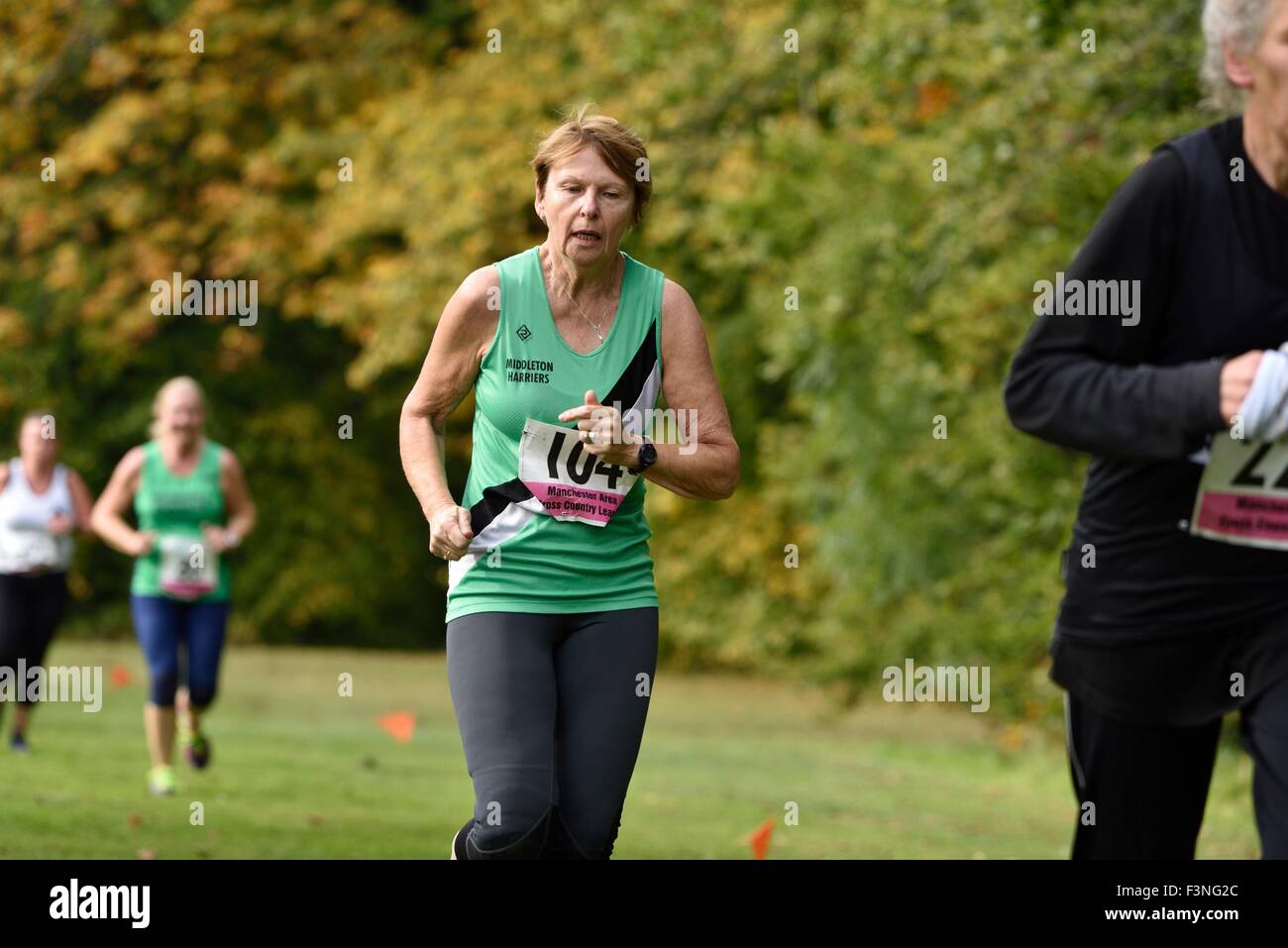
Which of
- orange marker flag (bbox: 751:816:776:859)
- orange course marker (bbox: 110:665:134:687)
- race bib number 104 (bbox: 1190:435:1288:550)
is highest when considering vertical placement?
race bib number 104 (bbox: 1190:435:1288:550)

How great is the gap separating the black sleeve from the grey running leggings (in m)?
1.39

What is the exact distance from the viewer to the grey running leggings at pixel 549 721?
4.48m

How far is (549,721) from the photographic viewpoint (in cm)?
458

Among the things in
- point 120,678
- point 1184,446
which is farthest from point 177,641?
point 120,678

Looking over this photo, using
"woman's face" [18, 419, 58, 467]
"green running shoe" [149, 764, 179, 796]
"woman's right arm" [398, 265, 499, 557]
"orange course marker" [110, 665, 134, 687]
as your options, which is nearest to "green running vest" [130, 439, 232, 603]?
"green running shoe" [149, 764, 179, 796]

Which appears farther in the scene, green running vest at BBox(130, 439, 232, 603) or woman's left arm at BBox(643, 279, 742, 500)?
green running vest at BBox(130, 439, 232, 603)

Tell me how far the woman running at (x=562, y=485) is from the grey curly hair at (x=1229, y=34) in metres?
1.56

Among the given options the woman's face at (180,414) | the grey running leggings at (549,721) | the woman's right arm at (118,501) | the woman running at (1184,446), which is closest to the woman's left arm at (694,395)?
the grey running leggings at (549,721)

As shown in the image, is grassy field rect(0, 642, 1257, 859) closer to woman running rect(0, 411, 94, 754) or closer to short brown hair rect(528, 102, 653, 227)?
woman running rect(0, 411, 94, 754)

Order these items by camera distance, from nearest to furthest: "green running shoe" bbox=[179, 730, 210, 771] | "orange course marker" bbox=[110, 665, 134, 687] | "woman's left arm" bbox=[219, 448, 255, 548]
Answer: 1. "woman's left arm" bbox=[219, 448, 255, 548]
2. "green running shoe" bbox=[179, 730, 210, 771]
3. "orange course marker" bbox=[110, 665, 134, 687]

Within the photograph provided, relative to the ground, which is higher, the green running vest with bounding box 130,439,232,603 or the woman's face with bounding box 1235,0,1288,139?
the woman's face with bounding box 1235,0,1288,139

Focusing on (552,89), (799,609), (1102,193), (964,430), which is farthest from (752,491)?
(1102,193)

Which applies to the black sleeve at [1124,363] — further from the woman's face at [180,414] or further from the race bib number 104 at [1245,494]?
the woman's face at [180,414]

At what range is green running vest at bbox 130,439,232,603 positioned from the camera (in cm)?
993
